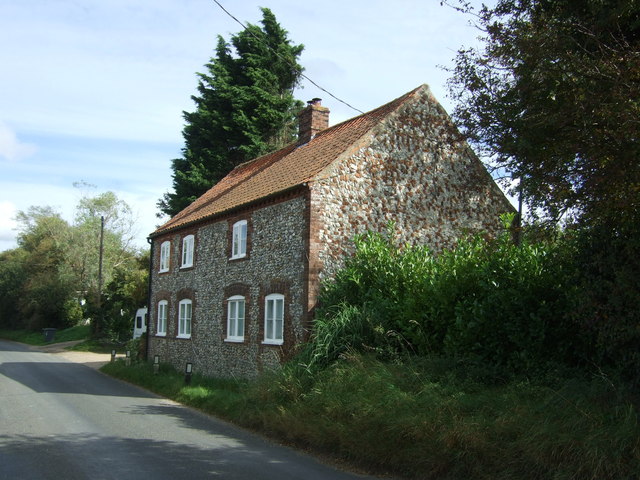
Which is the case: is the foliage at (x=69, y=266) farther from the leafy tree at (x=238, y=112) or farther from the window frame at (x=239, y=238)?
the window frame at (x=239, y=238)

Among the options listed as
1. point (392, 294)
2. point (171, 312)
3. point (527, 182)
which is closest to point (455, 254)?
point (392, 294)

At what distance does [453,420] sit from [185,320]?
15.9m

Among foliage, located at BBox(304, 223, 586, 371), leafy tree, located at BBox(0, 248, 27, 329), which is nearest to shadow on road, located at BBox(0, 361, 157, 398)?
foliage, located at BBox(304, 223, 586, 371)

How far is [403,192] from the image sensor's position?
17.2m

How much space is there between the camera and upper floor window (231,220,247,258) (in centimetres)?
1822

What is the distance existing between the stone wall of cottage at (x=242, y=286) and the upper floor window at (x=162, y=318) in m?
0.47

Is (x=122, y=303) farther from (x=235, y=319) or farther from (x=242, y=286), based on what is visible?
(x=242, y=286)

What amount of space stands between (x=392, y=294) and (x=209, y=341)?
9.07 metres

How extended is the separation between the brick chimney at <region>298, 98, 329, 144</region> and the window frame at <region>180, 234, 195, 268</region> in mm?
5733

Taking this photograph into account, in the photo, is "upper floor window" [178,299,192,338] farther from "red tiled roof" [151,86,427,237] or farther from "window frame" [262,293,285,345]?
"window frame" [262,293,285,345]

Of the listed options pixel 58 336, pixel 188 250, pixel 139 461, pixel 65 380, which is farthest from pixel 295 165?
pixel 58 336

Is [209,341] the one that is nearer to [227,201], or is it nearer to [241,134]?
[227,201]

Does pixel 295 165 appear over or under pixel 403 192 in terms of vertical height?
over

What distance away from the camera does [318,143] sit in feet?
65.4
